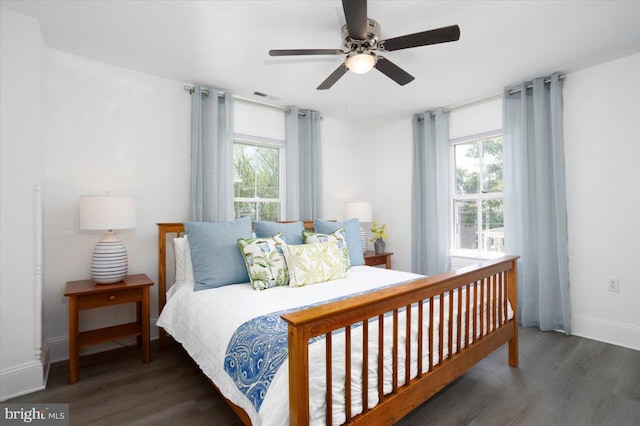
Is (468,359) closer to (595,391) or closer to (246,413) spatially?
(595,391)

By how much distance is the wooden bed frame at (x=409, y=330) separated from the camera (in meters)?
A: 1.09

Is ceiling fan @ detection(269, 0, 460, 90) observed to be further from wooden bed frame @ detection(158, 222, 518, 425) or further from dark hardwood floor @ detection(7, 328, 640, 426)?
dark hardwood floor @ detection(7, 328, 640, 426)

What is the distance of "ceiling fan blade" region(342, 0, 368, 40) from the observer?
1.57 m

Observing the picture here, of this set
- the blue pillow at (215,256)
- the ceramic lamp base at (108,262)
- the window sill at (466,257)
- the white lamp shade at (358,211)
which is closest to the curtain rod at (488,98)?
the white lamp shade at (358,211)

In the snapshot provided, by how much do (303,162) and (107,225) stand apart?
2.26m

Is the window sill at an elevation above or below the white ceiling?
below

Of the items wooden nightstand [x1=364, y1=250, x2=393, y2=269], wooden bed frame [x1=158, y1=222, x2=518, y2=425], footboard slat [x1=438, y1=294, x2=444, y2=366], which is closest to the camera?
wooden bed frame [x1=158, y1=222, x2=518, y2=425]

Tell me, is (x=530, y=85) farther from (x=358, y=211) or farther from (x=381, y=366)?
(x=381, y=366)

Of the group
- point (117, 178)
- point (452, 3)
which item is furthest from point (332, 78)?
point (117, 178)

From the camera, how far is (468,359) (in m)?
1.88

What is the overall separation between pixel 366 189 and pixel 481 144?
1.69 meters

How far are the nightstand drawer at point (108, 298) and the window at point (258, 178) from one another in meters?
1.33

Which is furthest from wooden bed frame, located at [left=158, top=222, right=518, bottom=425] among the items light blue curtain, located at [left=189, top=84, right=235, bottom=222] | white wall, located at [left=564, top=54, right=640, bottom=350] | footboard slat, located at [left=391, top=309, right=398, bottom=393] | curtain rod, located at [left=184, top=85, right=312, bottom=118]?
curtain rod, located at [left=184, top=85, right=312, bottom=118]

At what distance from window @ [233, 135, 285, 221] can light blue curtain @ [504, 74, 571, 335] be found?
260cm
